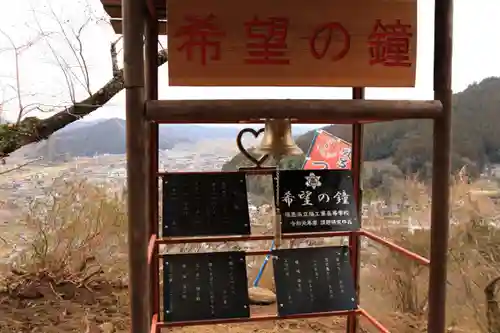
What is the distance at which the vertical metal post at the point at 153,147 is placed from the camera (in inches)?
90.9

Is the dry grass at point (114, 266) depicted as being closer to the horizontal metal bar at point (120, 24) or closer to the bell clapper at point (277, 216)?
the bell clapper at point (277, 216)

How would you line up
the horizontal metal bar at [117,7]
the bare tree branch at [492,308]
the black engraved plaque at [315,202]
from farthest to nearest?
the bare tree branch at [492,308] → the black engraved plaque at [315,202] → the horizontal metal bar at [117,7]

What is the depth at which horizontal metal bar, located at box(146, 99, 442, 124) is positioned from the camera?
60.7 inches

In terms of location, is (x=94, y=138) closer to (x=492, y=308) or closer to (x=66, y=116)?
(x=66, y=116)

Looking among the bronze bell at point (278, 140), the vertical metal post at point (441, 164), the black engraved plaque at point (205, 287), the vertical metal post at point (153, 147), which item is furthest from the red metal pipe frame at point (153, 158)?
the vertical metal post at point (441, 164)

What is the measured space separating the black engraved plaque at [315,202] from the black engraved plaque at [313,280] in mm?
142

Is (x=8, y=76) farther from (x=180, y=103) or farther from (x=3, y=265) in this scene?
(x=180, y=103)

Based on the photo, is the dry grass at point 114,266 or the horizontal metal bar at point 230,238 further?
the dry grass at point 114,266

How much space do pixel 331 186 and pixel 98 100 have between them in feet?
5.62

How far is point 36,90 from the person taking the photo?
3098 millimetres

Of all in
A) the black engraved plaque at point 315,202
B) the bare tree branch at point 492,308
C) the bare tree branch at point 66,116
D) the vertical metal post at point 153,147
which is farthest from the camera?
the bare tree branch at point 66,116

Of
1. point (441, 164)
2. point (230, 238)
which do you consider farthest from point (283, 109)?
point (230, 238)

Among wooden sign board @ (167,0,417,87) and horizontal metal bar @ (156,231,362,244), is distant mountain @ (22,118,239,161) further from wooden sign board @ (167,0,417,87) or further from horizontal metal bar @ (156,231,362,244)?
wooden sign board @ (167,0,417,87)

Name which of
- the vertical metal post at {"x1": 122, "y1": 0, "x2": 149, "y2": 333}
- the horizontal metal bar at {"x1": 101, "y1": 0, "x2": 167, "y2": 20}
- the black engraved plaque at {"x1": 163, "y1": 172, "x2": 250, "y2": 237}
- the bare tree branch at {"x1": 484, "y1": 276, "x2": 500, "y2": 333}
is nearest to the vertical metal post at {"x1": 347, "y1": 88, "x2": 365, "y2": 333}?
the black engraved plaque at {"x1": 163, "y1": 172, "x2": 250, "y2": 237}
